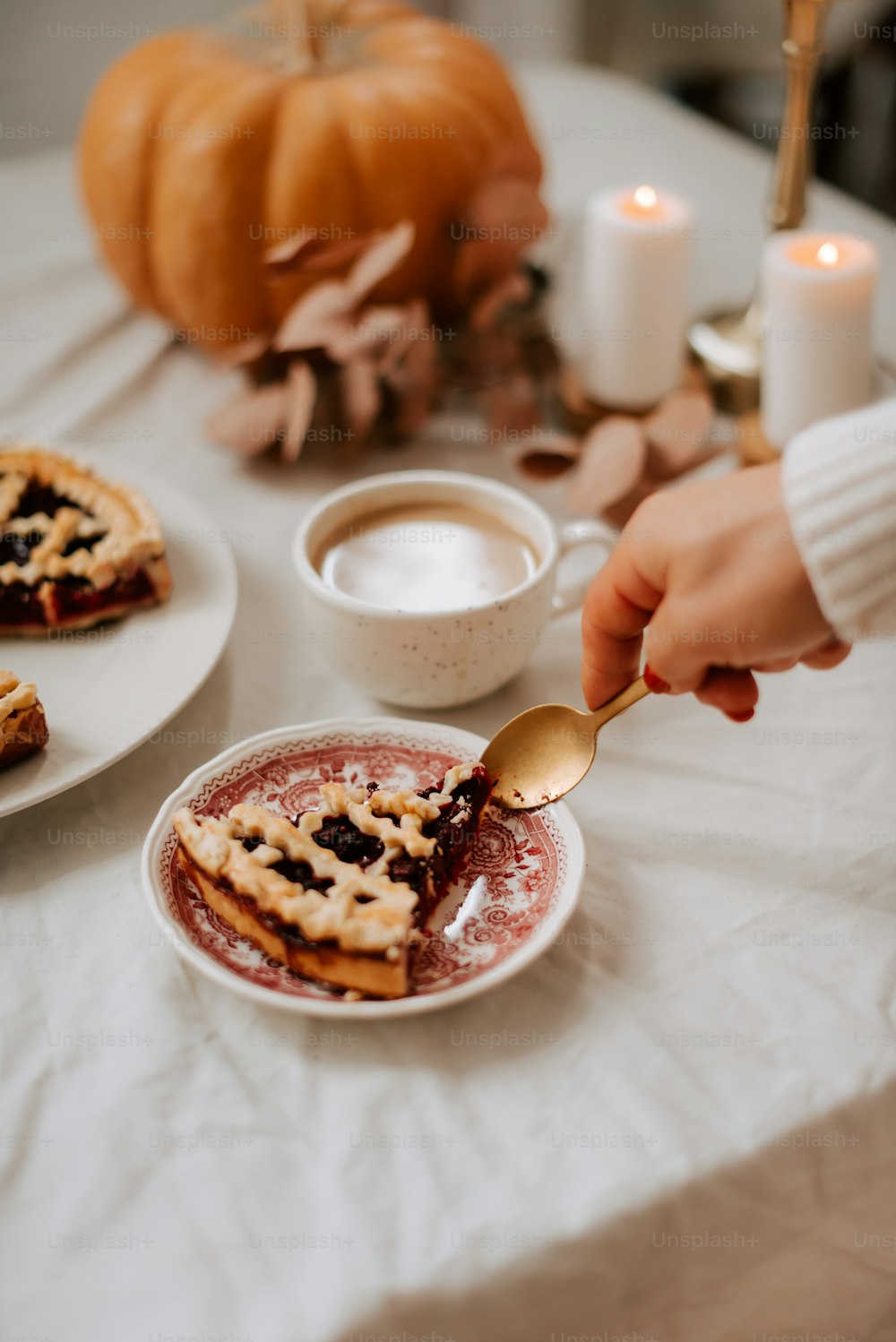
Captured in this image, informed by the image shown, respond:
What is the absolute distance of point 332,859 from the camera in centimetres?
69

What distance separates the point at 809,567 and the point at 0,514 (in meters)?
0.72

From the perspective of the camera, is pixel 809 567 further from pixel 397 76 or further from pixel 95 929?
pixel 397 76

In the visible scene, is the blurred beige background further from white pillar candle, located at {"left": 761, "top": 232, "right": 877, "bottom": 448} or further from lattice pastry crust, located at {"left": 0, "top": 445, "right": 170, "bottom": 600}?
white pillar candle, located at {"left": 761, "top": 232, "right": 877, "bottom": 448}

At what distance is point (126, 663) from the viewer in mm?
914

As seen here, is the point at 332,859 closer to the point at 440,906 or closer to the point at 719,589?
the point at 440,906

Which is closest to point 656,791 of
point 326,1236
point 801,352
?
point 326,1236

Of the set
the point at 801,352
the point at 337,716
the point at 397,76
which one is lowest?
the point at 337,716

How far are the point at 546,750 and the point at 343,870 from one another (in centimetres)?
17

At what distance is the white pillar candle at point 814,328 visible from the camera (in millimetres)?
1088


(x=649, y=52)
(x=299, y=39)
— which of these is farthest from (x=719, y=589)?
(x=649, y=52)

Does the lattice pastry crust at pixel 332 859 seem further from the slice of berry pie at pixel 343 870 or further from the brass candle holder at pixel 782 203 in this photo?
the brass candle holder at pixel 782 203

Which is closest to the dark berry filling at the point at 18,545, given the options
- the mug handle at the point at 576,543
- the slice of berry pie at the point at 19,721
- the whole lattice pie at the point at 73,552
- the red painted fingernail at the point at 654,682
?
the whole lattice pie at the point at 73,552

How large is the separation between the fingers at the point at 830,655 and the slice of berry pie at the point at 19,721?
20.5 inches

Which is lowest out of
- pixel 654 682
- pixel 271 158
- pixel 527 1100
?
pixel 527 1100
